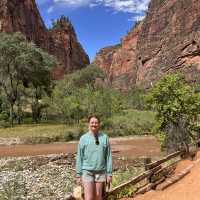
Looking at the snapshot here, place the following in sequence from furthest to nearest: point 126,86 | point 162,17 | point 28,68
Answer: point 126,86 → point 162,17 → point 28,68

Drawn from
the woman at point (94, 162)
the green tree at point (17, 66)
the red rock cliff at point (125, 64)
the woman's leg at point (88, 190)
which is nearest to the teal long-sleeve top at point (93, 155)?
the woman at point (94, 162)

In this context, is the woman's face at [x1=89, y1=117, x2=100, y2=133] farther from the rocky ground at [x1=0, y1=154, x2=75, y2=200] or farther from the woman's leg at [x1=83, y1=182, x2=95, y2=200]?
the rocky ground at [x1=0, y1=154, x2=75, y2=200]

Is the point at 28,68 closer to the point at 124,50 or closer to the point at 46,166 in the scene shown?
the point at 46,166

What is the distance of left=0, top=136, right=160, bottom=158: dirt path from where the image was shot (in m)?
29.6

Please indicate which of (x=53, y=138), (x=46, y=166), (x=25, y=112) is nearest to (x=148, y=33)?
(x=25, y=112)

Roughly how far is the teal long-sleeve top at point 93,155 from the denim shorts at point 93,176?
0.07 metres

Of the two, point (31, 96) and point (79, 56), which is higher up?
point (79, 56)

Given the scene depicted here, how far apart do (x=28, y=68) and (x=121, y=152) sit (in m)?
22.1

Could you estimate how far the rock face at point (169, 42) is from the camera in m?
79.4

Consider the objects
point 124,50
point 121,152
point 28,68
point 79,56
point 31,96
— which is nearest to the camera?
point 121,152

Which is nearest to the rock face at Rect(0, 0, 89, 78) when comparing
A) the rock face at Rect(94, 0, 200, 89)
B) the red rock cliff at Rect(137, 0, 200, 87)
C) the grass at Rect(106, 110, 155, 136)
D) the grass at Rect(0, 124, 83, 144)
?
the rock face at Rect(94, 0, 200, 89)

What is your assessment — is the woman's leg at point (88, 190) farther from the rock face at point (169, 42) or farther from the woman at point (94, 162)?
the rock face at point (169, 42)

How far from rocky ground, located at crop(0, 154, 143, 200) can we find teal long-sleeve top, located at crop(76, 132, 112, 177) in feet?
7.35

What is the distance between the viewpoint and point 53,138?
37312 millimetres
